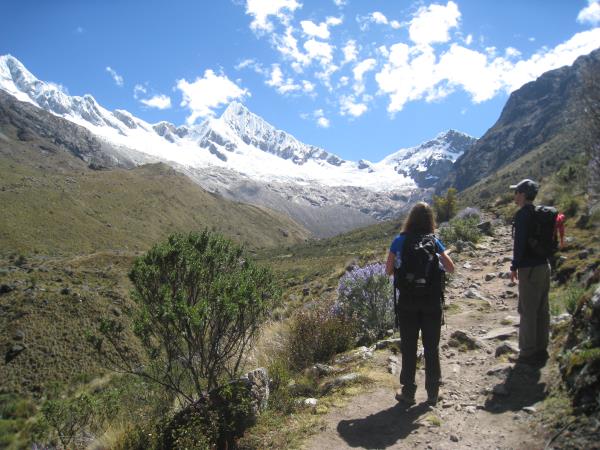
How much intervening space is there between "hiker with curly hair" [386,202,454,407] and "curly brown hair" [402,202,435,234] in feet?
0.04

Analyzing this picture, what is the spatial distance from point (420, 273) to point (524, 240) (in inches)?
66.3

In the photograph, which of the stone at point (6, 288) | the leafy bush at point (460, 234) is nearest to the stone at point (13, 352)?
the stone at point (6, 288)

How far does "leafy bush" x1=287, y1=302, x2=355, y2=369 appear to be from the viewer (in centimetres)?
781

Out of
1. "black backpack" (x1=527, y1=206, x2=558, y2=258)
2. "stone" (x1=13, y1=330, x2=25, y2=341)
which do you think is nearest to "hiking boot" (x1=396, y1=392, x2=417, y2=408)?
"black backpack" (x1=527, y1=206, x2=558, y2=258)

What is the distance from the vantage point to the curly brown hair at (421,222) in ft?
18.8

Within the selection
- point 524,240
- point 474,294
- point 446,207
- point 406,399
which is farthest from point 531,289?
point 446,207

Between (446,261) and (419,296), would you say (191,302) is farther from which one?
(446,261)

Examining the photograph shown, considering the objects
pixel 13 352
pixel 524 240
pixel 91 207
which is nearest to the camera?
pixel 524 240

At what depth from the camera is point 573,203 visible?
54.9ft

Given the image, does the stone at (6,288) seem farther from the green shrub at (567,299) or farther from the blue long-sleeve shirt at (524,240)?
the blue long-sleeve shirt at (524,240)

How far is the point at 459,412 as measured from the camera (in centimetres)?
525

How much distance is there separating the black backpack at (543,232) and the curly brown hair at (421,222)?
4.49 feet

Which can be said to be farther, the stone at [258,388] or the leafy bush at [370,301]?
the leafy bush at [370,301]

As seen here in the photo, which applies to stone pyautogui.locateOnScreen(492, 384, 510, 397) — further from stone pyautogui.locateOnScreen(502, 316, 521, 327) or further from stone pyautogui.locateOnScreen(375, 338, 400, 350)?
stone pyautogui.locateOnScreen(502, 316, 521, 327)
